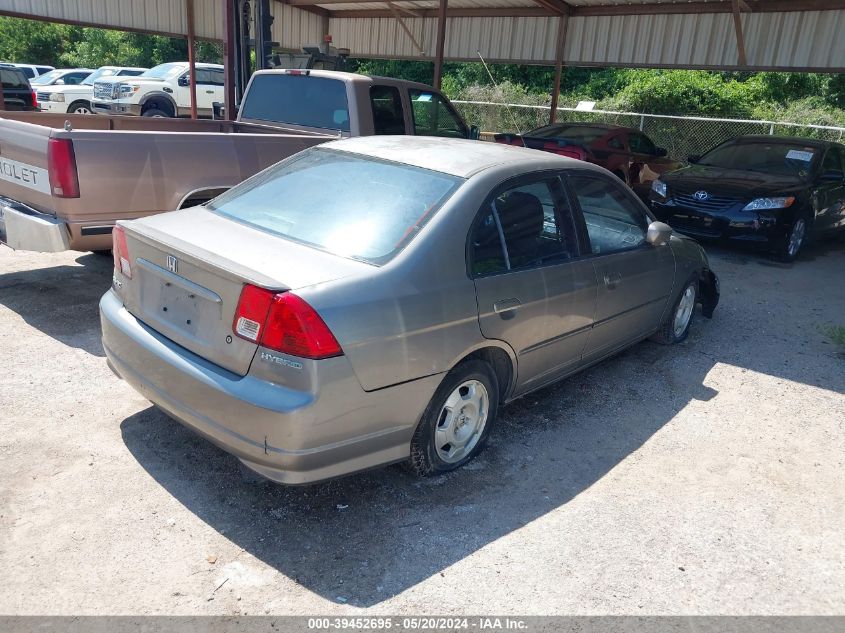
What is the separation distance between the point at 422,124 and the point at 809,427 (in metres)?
4.96

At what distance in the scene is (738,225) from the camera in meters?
9.13

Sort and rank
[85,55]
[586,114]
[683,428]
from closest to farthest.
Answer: [683,428] → [586,114] → [85,55]

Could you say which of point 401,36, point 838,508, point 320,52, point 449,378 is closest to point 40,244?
point 449,378

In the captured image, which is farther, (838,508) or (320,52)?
(320,52)

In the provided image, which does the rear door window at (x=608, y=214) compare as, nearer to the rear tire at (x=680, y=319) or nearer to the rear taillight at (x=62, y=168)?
the rear tire at (x=680, y=319)

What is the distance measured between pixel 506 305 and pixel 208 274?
150 centimetres

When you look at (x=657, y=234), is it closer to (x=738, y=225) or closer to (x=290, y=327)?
(x=290, y=327)

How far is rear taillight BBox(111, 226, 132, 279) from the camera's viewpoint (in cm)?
371

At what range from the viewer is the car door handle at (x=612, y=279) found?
15.0ft

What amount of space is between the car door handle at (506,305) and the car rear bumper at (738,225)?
21.0 ft

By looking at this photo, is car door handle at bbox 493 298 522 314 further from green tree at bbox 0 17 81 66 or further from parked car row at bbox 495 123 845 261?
green tree at bbox 0 17 81 66

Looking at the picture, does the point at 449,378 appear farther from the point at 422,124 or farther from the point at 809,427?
the point at 422,124

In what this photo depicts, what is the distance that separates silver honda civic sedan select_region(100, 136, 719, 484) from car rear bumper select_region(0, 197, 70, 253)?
1.58 metres

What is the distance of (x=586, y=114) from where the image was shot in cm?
2186
